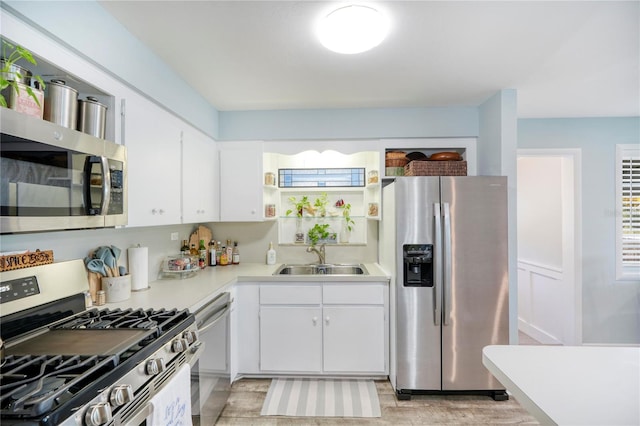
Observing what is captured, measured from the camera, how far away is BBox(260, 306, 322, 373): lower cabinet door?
2799 millimetres

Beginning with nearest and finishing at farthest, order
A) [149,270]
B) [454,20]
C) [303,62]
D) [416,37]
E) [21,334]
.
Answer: [21,334], [454,20], [416,37], [303,62], [149,270]

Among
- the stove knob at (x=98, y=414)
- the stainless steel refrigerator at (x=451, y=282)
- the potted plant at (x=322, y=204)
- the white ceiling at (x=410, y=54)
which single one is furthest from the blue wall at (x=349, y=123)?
the stove knob at (x=98, y=414)

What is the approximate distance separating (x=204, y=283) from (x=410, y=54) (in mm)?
2152

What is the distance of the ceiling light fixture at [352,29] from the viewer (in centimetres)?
165

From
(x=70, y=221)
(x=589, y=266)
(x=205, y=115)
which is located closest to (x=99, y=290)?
(x=70, y=221)

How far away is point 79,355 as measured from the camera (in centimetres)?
111

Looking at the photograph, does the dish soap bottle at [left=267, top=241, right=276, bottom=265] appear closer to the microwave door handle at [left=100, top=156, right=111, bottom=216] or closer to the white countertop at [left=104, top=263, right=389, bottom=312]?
the white countertop at [left=104, top=263, right=389, bottom=312]

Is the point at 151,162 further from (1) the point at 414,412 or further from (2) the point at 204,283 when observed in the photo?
(1) the point at 414,412

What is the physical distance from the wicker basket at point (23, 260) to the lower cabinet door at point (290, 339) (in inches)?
67.0

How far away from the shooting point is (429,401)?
8.43ft

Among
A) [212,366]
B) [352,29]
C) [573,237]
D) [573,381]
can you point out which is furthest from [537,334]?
[352,29]

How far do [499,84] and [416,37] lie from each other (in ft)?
3.69

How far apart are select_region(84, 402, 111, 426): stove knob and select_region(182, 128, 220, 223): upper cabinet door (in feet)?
5.39

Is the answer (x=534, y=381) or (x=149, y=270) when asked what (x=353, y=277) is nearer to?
(x=149, y=270)
